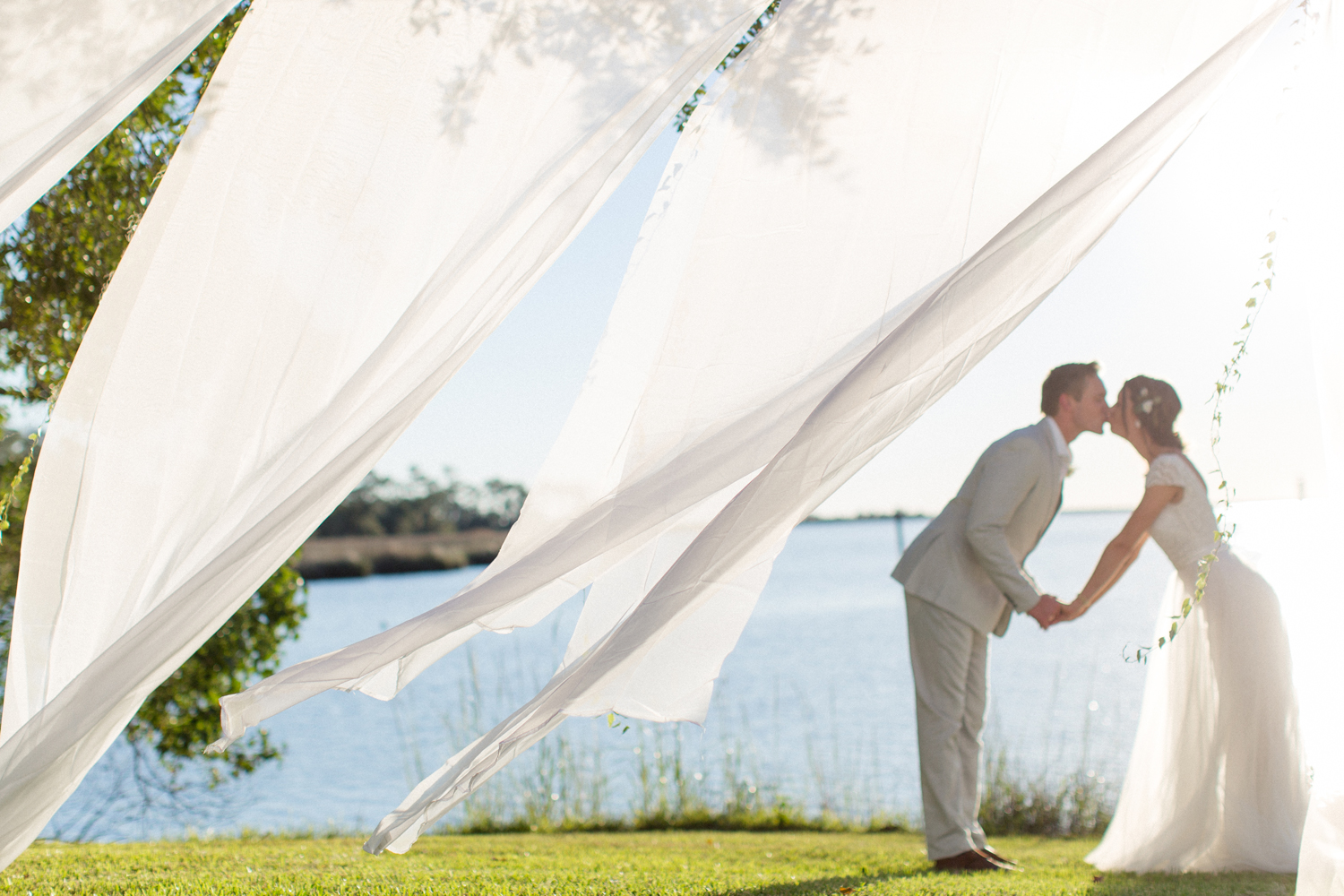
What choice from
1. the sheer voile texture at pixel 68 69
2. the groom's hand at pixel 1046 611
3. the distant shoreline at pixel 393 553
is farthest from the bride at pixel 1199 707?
the distant shoreline at pixel 393 553

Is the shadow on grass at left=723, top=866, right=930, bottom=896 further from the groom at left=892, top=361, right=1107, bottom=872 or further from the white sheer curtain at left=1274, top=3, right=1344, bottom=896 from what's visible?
the white sheer curtain at left=1274, top=3, right=1344, bottom=896

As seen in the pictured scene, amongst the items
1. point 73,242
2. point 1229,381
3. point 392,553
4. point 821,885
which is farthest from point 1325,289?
point 392,553

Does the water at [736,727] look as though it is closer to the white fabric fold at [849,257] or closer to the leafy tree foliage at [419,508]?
the leafy tree foliage at [419,508]

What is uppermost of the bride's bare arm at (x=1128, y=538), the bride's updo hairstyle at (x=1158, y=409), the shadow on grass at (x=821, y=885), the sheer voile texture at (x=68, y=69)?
the sheer voile texture at (x=68, y=69)

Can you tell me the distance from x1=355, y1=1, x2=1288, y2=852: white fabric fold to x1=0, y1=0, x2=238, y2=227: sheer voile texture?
3.81 ft

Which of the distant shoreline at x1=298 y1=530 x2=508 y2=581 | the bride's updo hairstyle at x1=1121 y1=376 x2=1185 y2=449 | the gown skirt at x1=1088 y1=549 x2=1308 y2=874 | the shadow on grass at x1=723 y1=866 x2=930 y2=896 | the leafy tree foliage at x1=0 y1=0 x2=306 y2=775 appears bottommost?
the shadow on grass at x1=723 y1=866 x2=930 y2=896

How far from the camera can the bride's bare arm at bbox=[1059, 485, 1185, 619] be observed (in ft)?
12.7

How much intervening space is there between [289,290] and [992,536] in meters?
2.40

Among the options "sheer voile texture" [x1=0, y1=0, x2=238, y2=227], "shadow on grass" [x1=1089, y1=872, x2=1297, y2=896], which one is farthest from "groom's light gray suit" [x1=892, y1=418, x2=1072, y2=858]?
"sheer voile texture" [x1=0, y1=0, x2=238, y2=227]

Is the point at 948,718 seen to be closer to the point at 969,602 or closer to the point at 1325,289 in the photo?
the point at 969,602

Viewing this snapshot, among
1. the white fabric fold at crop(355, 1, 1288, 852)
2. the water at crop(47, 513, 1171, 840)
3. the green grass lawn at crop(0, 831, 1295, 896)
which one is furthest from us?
the water at crop(47, 513, 1171, 840)

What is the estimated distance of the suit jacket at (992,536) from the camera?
3.62m

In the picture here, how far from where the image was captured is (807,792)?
7.72m

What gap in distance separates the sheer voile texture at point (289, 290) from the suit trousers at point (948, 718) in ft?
6.61
